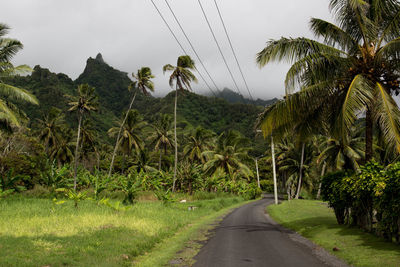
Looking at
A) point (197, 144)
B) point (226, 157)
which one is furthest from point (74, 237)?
point (197, 144)

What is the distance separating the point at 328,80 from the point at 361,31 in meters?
2.15

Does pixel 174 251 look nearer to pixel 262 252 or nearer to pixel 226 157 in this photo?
pixel 262 252

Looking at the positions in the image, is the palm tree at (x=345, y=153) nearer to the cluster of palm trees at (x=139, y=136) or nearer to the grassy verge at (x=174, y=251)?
the cluster of palm trees at (x=139, y=136)

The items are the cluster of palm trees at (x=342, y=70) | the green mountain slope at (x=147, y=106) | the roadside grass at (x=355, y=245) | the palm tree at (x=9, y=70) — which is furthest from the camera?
the green mountain slope at (x=147, y=106)

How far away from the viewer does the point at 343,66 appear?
1166 centimetres

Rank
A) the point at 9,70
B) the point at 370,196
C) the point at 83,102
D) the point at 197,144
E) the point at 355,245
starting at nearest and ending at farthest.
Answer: the point at 355,245
the point at 370,196
the point at 9,70
the point at 83,102
the point at 197,144

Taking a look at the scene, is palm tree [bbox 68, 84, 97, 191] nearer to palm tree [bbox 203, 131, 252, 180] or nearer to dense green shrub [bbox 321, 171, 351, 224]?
palm tree [bbox 203, 131, 252, 180]

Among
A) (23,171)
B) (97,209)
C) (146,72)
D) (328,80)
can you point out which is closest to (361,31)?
(328,80)

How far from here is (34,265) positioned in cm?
702

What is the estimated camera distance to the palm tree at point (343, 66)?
10.8m

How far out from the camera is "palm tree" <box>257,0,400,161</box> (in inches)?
425

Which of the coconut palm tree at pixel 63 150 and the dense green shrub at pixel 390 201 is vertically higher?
the coconut palm tree at pixel 63 150

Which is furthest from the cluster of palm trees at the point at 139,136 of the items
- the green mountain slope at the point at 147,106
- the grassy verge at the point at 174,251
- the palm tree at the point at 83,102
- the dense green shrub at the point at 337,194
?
the green mountain slope at the point at 147,106

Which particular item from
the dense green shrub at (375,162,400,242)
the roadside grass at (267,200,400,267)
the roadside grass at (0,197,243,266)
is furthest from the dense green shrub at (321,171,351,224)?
the roadside grass at (0,197,243,266)
